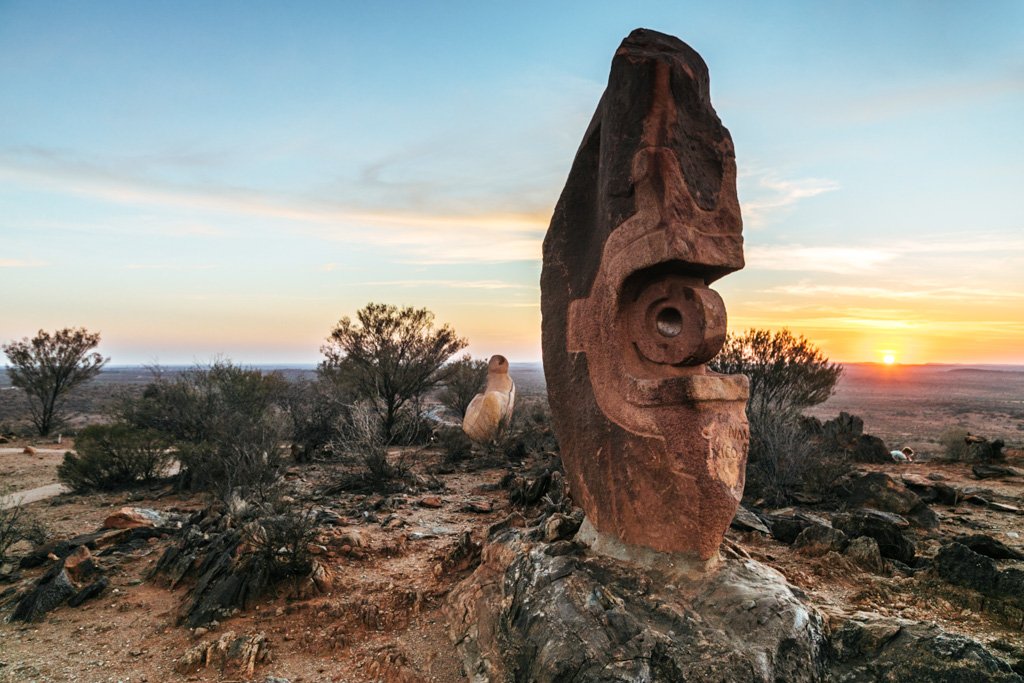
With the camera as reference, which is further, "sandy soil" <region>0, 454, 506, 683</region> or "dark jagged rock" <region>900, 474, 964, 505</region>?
"dark jagged rock" <region>900, 474, 964, 505</region>

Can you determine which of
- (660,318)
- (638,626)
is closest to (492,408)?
(660,318)

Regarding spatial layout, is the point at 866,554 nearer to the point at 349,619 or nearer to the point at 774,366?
the point at 349,619

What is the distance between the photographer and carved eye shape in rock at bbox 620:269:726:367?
3.66 metres

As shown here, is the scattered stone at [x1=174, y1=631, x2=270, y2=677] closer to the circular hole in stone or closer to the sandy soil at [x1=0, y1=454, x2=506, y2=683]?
the sandy soil at [x1=0, y1=454, x2=506, y2=683]

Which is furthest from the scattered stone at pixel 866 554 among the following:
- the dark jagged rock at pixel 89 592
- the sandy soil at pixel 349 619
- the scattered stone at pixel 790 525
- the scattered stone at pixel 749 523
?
the dark jagged rock at pixel 89 592

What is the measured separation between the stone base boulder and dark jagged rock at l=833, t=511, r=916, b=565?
2.60 meters

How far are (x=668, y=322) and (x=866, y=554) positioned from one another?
3.41m

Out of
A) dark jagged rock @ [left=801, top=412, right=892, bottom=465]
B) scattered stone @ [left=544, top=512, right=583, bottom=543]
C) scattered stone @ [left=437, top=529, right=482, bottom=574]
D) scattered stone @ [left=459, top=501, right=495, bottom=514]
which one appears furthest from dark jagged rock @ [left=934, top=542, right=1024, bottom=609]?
dark jagged rock @ [left=801, top=412, right=892, bottom=465]

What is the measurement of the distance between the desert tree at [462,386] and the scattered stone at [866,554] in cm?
1362

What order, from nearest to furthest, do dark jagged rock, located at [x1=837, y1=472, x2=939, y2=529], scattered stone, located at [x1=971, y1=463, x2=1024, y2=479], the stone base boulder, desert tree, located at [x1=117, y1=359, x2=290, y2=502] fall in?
the stone base boulder < dark jagged rock, located at [x1=837, y1=472, x2=939, y2=529] < desert tree, located at [x1=117, y1=359, x2=290, y2=502] < scattered stone, located at [x1=971, y1=463, x2=1024, y2=479]

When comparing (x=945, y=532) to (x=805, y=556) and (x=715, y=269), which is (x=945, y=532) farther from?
(x=715, y=269)

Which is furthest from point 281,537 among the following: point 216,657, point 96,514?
point 96,514

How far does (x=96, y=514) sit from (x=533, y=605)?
23.8 ft

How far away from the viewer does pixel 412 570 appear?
560 centimetres
